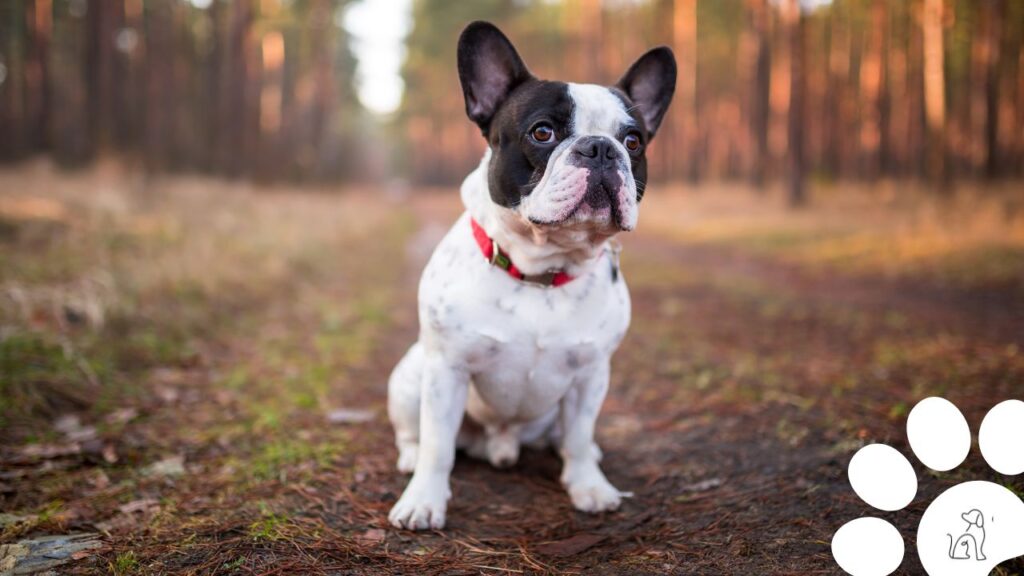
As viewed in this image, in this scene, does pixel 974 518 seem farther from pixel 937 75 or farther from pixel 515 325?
pixel 937 75

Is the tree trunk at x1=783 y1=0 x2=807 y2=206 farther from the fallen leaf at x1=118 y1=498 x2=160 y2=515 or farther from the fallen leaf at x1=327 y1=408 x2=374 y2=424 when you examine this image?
the fallen leaf at x1=118 y1=498 x2=160 y2=515

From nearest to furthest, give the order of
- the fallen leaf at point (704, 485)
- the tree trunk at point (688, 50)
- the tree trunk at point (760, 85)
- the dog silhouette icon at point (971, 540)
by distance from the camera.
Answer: the dog silhouette icon at point (971, 540)
the fallen leaf at point (704, 485)
the tree trunk at point (760, 85)
the tree trunk at point (688, 50)

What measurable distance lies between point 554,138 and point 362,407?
2269 mm

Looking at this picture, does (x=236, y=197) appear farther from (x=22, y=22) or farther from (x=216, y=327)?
(x=22, y=22)

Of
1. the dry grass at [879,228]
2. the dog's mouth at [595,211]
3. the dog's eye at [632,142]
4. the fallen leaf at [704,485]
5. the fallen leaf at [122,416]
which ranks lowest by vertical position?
the fallen leaf at [704,485]

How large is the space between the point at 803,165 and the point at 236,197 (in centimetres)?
1323

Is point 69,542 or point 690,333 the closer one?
point 69,542

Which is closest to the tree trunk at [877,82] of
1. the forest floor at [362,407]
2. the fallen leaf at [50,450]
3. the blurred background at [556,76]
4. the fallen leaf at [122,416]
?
the blurred background at [556,76]

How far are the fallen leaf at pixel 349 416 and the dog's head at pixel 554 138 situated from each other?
1851 millimetres

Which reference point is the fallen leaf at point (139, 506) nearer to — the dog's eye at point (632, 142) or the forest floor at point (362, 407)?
the forest floor at point (362, 407)

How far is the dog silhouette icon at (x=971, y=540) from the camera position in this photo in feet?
6.74

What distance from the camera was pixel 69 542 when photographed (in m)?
2.28

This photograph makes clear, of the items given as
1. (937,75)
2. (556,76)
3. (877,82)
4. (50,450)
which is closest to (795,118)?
(937,75)

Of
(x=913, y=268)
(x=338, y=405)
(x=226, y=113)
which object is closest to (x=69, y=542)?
(x=338, y=405)
